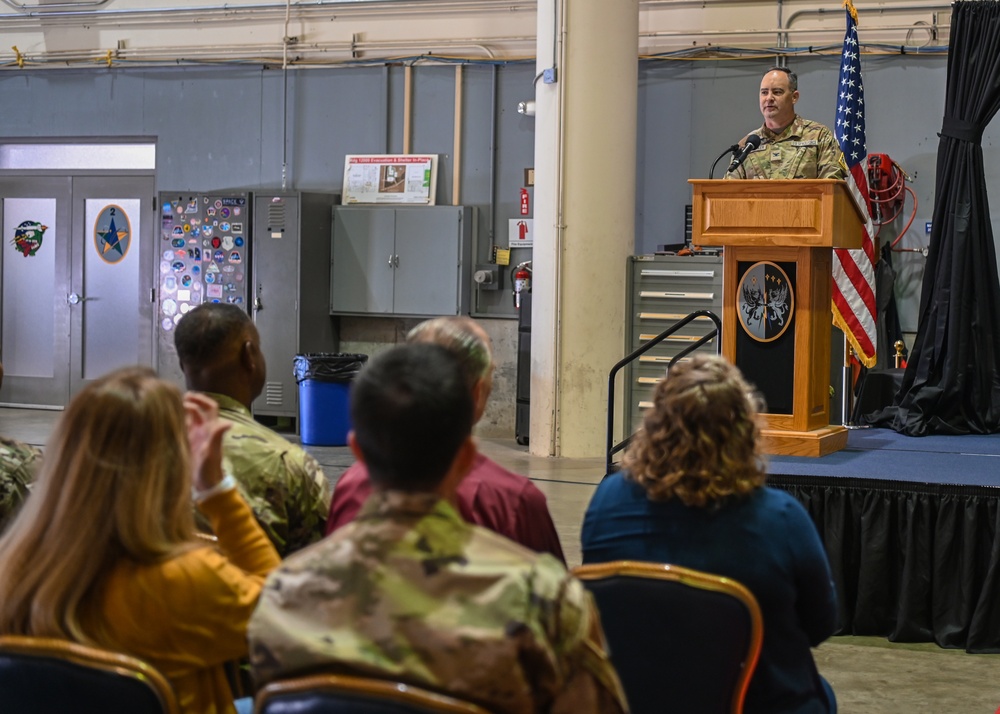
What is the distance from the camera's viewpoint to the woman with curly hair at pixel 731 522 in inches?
86.3

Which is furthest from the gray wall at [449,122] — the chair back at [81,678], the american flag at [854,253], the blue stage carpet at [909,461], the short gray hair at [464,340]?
the chair back at [81,678]

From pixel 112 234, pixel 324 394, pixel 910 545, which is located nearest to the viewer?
pixel 910 545

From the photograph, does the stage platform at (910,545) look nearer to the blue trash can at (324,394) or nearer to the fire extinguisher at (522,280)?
the fire extinguisher at (522,280)

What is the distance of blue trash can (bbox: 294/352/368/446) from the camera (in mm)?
8594

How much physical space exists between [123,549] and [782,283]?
3.50 metres

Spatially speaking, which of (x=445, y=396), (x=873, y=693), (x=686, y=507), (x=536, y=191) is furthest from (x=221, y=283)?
(x=445, y=396)

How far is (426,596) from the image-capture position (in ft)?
4.52

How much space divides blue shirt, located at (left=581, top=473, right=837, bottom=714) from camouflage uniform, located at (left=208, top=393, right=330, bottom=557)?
0.58 m

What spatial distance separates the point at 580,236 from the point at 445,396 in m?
6.73

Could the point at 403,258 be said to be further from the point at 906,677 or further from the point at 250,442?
the point at 250,442

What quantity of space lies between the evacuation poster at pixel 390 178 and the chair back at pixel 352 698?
822 cm

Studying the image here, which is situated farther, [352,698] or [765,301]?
[765,301]

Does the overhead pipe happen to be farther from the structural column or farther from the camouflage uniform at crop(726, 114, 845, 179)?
the camouflage uniform at crop(726, 114, 845, 179)

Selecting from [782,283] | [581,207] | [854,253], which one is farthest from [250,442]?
[581,207]
